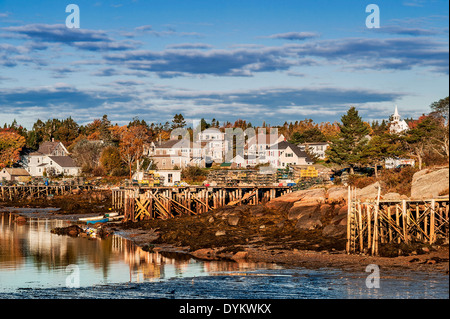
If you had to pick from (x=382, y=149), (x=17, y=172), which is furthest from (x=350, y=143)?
(x=17, y=172)

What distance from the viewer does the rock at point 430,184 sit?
3741 cm

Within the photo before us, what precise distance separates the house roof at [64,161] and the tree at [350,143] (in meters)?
66.5

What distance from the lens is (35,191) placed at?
98750 mm

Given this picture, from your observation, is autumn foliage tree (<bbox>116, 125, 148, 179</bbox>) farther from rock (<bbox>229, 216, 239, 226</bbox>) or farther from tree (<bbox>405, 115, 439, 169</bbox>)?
rock (<bbox>229, 216, 239, 226</bbox>)

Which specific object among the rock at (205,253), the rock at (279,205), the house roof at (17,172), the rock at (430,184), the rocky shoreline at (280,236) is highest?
the house roof at (17,172)

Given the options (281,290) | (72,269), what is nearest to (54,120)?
(72,269)

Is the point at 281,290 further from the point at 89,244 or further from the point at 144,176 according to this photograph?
the point at 144,176

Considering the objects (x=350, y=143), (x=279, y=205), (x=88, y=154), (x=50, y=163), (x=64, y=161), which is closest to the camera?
(x=279, y=205)

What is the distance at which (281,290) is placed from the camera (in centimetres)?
2805

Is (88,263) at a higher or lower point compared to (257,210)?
lower

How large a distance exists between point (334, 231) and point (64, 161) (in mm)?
93700
